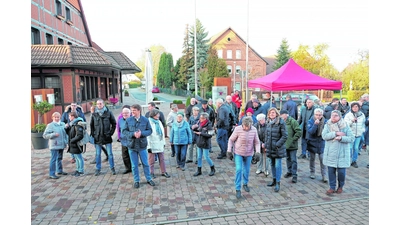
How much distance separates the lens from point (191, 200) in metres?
5.44

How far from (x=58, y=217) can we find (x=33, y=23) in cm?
1777

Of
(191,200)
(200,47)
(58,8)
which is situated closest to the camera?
(191,200)

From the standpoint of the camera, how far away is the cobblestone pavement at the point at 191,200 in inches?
187

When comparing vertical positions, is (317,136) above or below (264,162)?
above

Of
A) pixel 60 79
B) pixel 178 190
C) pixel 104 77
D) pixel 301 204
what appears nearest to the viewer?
pixel 301 204

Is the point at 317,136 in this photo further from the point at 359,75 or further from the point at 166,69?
the point at 166,69

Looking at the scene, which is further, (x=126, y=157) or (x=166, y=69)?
(x=166, y=69)

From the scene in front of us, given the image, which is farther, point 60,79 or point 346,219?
point 60,79

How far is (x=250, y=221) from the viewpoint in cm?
465

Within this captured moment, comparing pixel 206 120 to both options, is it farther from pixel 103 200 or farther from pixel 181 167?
pixel 103 200

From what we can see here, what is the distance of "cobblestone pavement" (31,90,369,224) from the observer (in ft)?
15.6

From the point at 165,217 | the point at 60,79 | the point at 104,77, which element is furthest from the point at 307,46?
the point at 165,217

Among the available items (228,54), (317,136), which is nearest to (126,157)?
(317,136)

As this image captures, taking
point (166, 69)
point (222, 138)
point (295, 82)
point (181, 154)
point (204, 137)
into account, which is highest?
point (166, 69)
